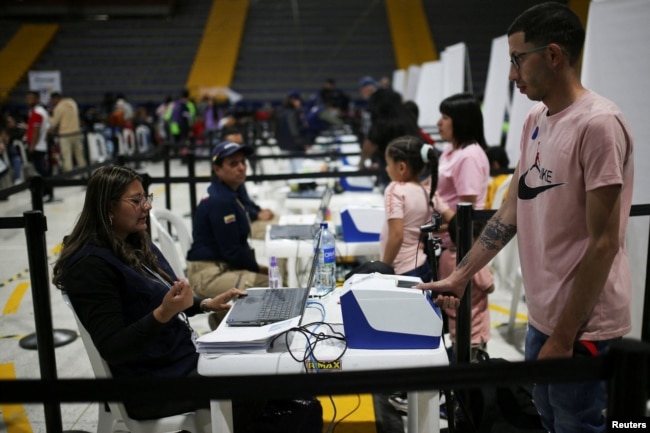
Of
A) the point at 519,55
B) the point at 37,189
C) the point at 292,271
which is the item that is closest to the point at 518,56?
the point at 519,55

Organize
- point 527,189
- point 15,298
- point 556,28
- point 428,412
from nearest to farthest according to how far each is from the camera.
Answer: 1. point 556,28
2. point 527,189
3. point 428,412
4. point 15,298

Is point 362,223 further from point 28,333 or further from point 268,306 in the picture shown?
point 28,333

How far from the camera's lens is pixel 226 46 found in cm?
2186

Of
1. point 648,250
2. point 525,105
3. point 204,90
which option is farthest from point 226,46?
point 648,250

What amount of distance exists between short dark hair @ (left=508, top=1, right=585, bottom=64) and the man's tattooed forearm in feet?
1.90

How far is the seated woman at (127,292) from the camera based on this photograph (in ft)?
6.70

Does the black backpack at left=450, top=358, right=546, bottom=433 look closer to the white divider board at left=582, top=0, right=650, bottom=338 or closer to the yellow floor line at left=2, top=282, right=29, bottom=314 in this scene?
the white divider board at left=582, top=0, right=650, bottom=338

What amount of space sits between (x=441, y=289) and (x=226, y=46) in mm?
21046

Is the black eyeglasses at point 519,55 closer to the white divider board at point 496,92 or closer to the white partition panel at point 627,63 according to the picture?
the white partition panel at point 627,63

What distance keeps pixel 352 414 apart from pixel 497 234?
4.31ft

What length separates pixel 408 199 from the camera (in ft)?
10.2

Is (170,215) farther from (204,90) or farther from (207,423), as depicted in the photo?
(204,90)

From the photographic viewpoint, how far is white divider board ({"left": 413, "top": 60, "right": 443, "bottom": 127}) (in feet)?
29.6

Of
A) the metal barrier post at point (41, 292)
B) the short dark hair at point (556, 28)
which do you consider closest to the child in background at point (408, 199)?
the short dark hair at point (556, 28)
